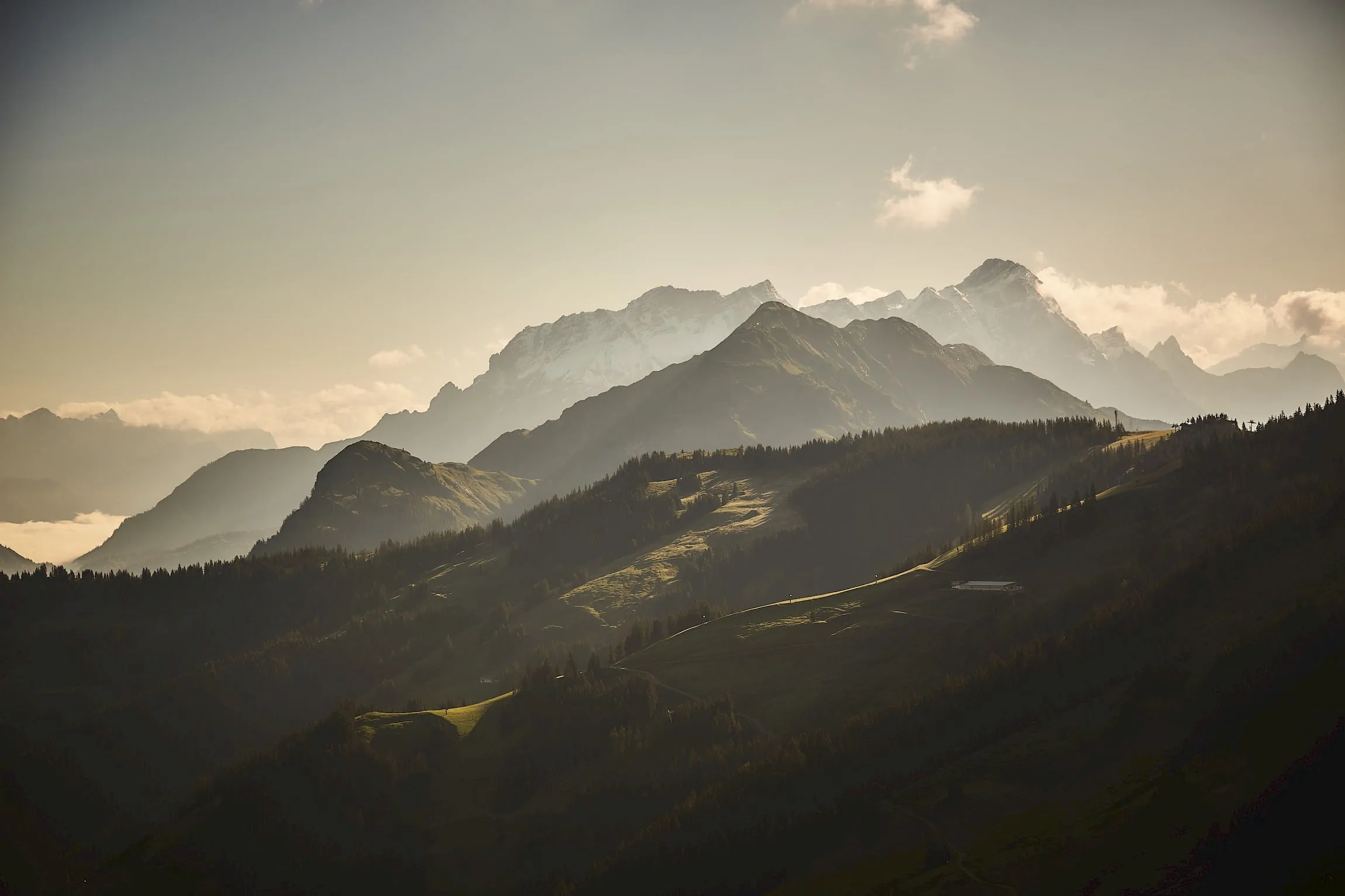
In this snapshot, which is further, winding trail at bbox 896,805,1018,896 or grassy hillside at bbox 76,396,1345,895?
winding trail at bbox 896,805,1018,896

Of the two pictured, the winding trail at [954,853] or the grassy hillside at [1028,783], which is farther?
the winding trail at [954,853]

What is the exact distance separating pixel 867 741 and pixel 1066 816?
51927mm

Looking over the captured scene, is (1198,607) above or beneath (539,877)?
above

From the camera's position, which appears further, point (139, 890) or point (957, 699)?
point (139, 890)

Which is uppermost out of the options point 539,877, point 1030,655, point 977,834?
point 1030,655

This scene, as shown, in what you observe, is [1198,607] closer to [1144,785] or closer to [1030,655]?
[1030,655]

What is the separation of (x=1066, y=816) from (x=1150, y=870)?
789 inches

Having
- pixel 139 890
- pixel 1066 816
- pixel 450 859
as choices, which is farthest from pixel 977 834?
pixel 139 890

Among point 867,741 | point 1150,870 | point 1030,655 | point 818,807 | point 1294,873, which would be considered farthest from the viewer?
point 1030,655

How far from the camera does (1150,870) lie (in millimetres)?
107250

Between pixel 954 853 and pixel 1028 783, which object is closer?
pixel 954 853

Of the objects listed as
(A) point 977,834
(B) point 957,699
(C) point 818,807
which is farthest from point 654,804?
(A) point 977,834

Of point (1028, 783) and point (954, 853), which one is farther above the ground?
point (1028, 783)

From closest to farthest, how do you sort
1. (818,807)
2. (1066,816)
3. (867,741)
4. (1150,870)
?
(1150,870), (1066,816), (818,807), (867,741)
